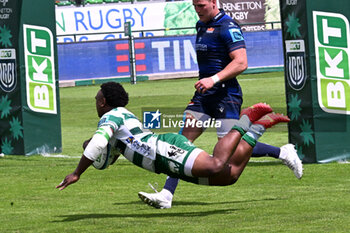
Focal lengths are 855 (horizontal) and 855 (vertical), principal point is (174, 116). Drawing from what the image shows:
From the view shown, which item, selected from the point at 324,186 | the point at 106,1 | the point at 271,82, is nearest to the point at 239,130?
the point at 324,186

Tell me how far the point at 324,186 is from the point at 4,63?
709 cm

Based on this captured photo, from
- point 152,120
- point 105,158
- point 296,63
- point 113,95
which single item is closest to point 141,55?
point 152,120

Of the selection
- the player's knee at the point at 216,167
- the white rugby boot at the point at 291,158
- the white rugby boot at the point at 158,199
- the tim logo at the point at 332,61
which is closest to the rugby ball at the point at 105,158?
the white rugby boot at the point at 158,199

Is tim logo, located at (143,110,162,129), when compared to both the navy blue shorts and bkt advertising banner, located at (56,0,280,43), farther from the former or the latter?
bkt advertising banner, located at (56,0,280,43)

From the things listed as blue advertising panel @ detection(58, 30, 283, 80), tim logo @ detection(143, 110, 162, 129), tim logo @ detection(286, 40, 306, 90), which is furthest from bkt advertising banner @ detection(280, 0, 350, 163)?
blue advertising panel @ detection(58, 30, 283, 80)

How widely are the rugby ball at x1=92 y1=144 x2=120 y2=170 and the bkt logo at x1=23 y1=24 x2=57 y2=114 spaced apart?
22.0ft

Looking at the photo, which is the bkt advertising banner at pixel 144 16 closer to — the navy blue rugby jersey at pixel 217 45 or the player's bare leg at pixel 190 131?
the navy blue rugby jersey at pixel 217 45

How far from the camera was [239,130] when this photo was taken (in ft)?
27.9

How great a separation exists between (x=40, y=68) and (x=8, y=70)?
566 millimetres

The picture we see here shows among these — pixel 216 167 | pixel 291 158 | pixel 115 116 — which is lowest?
pixel 291 158

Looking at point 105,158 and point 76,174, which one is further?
point 105,158

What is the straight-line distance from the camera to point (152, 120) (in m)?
19.8

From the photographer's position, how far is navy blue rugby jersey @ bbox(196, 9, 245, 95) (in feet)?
30.1

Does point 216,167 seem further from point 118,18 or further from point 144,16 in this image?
point 144,16
